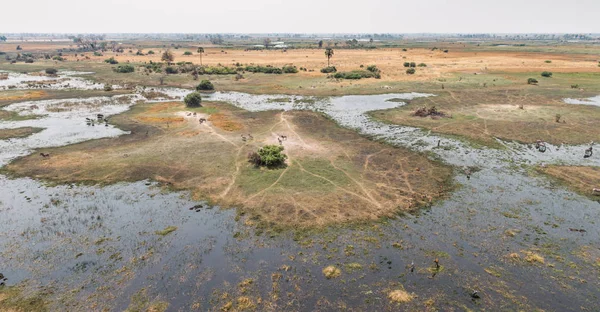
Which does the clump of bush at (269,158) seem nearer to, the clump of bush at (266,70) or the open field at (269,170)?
the open field at (269,170)

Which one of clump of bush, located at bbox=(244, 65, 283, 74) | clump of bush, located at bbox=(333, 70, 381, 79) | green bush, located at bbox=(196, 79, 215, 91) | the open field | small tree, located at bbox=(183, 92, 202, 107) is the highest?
clump of bush, located at bbox=(244, 65, 283, 74)

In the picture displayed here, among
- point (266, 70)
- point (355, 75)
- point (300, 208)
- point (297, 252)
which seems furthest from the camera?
point (266, 70)

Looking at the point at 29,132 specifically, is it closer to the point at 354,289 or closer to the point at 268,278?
the point at 268,278

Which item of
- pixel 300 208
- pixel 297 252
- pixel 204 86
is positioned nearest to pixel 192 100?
pixel 204 86

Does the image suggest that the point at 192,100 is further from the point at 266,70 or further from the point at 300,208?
the point at 266,70

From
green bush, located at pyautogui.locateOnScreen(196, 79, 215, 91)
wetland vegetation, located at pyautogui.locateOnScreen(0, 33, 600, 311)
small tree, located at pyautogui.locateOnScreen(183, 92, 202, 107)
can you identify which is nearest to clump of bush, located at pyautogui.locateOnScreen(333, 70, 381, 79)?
wetland vegetation, located at pyautogui.locateOnScreen(0, 33, 600, 311)

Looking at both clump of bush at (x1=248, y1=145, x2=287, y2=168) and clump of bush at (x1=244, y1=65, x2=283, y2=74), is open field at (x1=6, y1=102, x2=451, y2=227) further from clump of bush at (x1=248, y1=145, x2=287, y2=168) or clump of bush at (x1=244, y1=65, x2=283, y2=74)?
clump of bush at (x1=244, y1=65, x2=283, y2=74)
